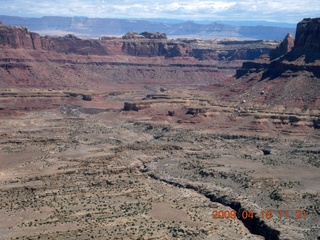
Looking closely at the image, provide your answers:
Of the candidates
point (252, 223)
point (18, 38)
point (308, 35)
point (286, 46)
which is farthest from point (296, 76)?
point (18, 38)

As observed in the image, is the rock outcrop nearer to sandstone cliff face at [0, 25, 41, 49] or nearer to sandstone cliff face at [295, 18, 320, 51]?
sandstone cliff face at [295, 18, 320, 51]

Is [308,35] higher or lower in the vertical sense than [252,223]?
higher

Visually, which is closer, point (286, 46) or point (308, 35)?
point (308, 35)

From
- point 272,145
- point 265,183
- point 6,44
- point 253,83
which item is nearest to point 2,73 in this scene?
point 6,44

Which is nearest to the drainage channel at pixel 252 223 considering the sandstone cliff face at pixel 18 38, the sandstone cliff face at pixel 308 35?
the sandstone cliff face at pixel 308 35

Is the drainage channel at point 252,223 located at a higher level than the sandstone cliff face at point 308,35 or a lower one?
lower

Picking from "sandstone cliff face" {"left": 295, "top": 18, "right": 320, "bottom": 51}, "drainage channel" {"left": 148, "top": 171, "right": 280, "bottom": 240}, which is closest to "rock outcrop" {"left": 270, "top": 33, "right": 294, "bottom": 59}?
"sandstone cliff face" {"left": 295, "top": 18, "right": 320, "bottom": 51}
